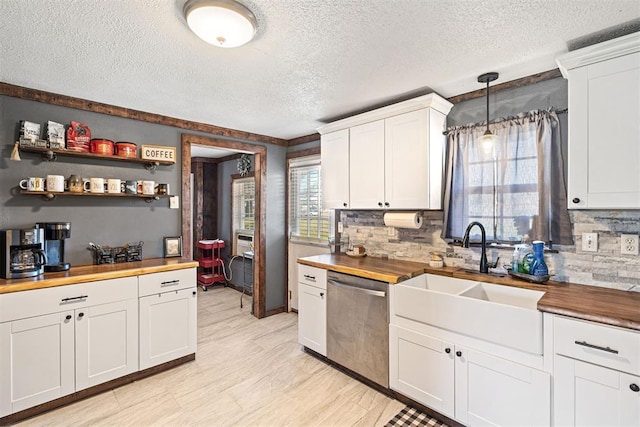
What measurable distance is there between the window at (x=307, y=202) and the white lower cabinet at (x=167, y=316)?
1668 mm

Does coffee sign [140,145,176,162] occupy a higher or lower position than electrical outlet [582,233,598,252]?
higher

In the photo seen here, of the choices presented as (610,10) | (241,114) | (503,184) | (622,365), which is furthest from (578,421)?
(241,114)

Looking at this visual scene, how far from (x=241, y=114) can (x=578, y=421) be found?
3345mm

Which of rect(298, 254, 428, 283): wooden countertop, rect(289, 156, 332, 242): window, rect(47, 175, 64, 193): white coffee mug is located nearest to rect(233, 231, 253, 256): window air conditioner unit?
rect(289, 156, 332, 242): window

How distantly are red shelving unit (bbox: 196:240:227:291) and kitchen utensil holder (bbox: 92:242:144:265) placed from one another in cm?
248

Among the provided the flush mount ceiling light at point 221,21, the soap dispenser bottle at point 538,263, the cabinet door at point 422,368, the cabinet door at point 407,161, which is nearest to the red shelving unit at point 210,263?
the cabinet door at point 407,161

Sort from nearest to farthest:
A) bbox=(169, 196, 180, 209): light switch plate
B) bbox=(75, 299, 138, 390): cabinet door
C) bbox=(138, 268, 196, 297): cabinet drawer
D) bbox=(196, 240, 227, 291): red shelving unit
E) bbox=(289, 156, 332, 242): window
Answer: bbox=(75, 299, 138, 390): cabinet door < bbox=(138, 268, 196, 297): cabinet drawer < bbox=(169, 196, 180, 209): light switch plate < bbox=(289, 156, 332, 242): window < bbox=(196, 240, 227, 291): red shelving unit

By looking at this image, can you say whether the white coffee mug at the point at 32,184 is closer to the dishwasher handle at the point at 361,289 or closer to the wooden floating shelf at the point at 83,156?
the wooden floating shelf at the point at 83,156

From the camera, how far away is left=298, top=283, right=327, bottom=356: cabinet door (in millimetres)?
2797

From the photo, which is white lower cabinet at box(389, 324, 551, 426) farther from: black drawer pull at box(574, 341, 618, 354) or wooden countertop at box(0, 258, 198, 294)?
wooden countertop at box(0, 258, 198, 294)

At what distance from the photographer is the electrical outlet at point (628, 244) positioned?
5.95 ft

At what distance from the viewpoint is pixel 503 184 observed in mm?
2324

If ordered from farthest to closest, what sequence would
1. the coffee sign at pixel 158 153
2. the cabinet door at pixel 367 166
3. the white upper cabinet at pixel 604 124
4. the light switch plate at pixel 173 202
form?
the light switch plate at pixel 173 202
the coffee sign at pixel 158 153
the cabinet door at pixel 367 166
the white upper cabinet at pixel 604 124

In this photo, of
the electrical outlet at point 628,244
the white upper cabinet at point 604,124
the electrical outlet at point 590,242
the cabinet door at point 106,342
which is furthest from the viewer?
the cabinet door at point 106,342
